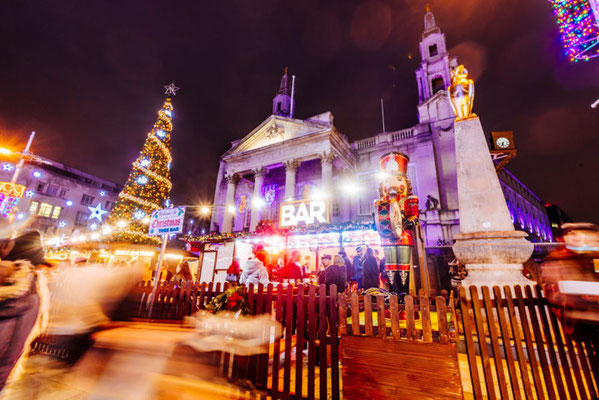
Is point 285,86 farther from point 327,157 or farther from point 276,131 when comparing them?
point 327,157

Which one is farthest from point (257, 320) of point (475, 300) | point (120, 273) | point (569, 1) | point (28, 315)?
point (569, 1)

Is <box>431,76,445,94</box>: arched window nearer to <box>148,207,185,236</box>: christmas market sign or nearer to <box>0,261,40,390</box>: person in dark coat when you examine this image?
<box>148,207,185,236</box>: christmas market sign

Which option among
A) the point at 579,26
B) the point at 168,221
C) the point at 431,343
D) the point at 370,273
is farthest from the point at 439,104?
the point at 431,343

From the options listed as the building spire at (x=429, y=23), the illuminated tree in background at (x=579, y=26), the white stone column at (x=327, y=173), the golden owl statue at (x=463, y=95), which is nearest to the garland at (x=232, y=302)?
the golden owl statue at (x=463, y=95)

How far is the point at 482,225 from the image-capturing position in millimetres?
5547

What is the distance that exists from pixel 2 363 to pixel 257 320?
8.76 feet

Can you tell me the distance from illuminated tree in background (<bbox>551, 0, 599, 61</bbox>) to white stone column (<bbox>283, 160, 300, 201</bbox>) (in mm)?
15708

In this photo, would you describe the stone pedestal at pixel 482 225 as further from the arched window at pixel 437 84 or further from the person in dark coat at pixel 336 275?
the arched window at pixel 437 84

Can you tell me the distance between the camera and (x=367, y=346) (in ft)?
8.91

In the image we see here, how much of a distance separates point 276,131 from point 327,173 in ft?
24.6

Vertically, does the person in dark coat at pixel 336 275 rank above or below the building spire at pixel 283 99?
below

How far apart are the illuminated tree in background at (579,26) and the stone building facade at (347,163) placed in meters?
9.74

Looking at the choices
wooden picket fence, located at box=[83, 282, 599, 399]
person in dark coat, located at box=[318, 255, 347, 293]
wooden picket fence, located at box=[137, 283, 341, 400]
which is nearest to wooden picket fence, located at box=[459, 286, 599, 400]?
wooden picket fence, located at box=[83, 282, 599, 399]

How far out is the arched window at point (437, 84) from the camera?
22.5 metres
